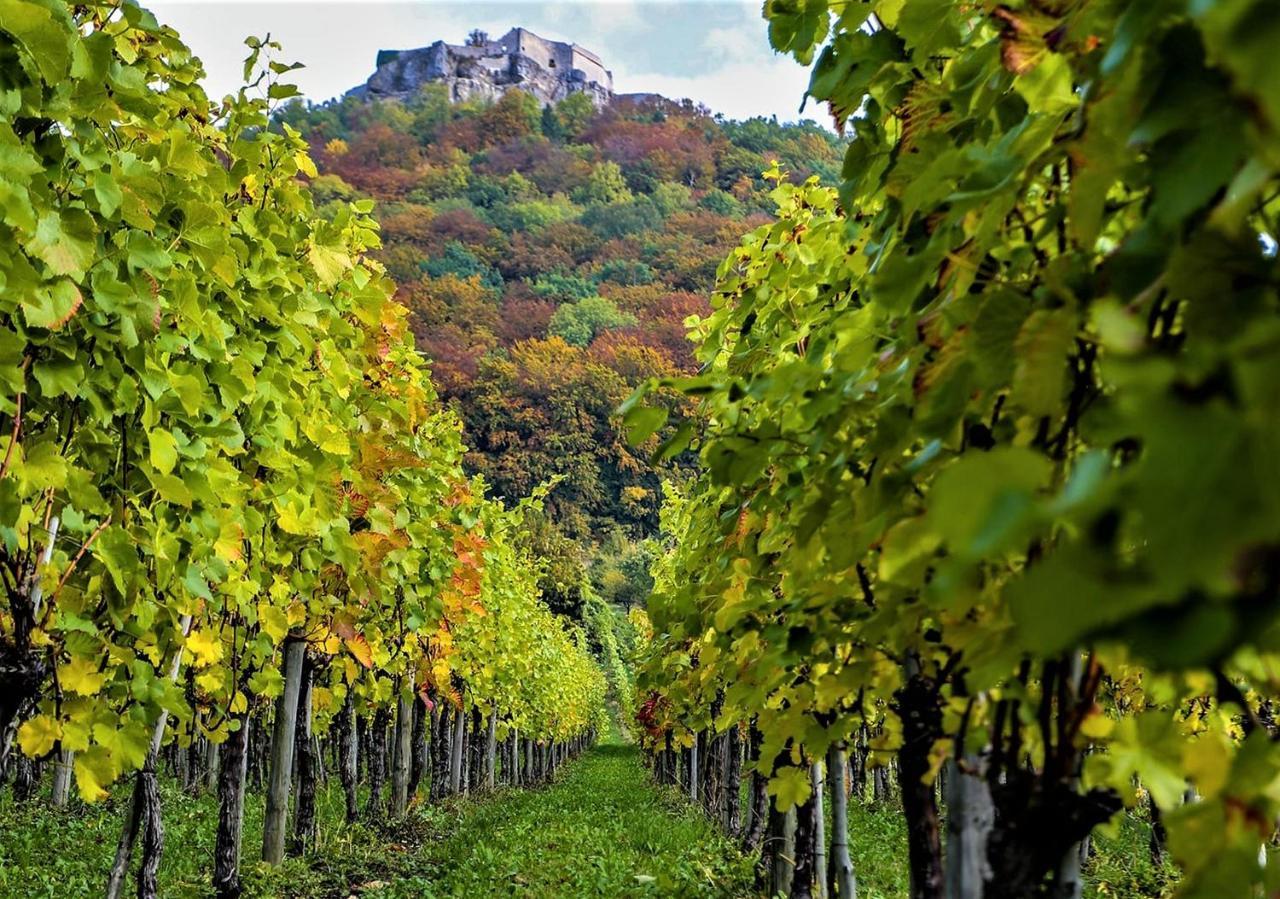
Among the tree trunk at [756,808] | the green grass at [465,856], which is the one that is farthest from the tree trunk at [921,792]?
the tree trunk at [756,808]

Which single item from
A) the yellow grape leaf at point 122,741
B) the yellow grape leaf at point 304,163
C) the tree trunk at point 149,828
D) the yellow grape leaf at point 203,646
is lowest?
the tree trunk at point 149,828

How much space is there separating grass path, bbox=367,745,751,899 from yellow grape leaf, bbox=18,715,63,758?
268cm

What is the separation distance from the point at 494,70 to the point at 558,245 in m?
60.9

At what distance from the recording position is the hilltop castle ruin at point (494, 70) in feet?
453

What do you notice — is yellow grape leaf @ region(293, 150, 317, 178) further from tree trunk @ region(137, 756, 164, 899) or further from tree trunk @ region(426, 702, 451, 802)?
tree trunk @ region(426, 702, 451, 802)

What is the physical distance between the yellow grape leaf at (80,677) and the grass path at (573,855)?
2.63 meters

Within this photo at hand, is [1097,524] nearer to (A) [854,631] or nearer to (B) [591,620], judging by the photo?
(A) [854,631]

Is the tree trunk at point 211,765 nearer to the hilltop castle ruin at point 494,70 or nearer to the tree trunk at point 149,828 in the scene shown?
the tree trunk at point 149,828

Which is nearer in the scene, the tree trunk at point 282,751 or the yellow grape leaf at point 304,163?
the yellow grape leaf at point 304,163

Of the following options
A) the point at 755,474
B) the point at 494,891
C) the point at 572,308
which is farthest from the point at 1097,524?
the point at 572,308

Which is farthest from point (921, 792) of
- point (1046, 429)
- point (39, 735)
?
point (39, 735)

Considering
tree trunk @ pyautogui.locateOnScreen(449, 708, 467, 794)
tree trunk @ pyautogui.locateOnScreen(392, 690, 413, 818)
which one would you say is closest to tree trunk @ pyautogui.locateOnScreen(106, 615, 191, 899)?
tree trunk @ pyautogui.locateOnScreen(392, 690, 413, 818)

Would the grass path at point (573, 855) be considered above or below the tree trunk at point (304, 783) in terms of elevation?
below

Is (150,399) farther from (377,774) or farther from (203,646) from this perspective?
(377,774)
